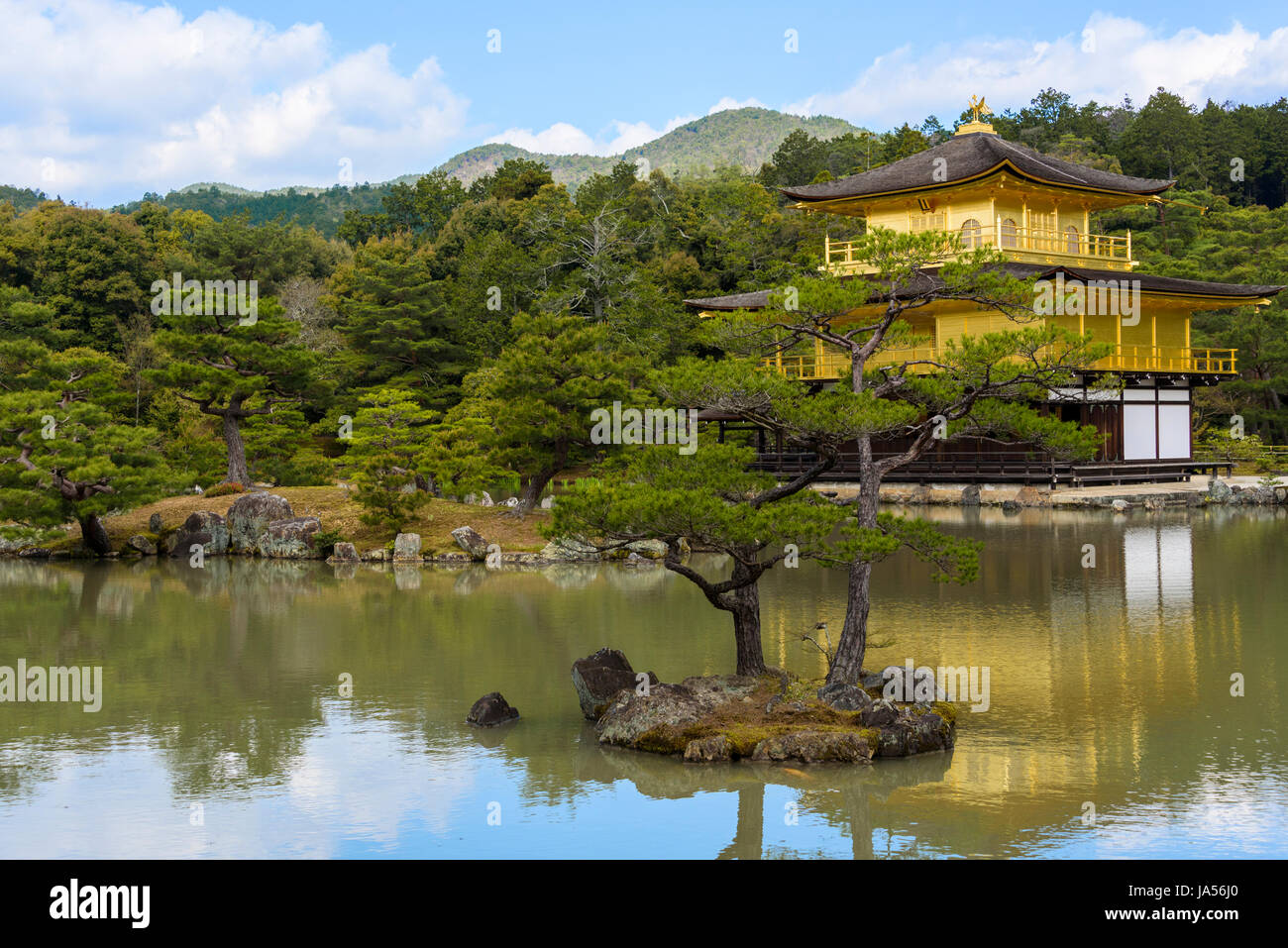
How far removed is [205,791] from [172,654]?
554 cm

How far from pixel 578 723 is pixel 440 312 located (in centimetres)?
3058

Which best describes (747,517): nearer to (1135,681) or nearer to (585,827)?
(585,827)

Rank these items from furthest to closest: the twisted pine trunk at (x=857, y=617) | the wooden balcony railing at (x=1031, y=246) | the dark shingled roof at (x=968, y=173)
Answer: the wooden balcony railing at (x=1031, y=246), the dark shingled roof at (x=968, y=173), the twisted pine trunk at (x=857, y=617)

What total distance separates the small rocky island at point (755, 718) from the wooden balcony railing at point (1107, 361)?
18.2m

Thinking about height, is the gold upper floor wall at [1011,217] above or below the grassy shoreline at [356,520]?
above

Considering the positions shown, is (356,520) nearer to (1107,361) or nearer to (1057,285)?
(1057,285)

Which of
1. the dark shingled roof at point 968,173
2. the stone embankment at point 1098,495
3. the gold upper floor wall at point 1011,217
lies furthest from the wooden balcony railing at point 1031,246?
the stone embankment at point 1098,495

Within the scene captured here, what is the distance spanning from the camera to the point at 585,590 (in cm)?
1770

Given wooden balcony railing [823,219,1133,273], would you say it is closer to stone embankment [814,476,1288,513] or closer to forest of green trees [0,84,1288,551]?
forest of green trees [0,84,1288,551]

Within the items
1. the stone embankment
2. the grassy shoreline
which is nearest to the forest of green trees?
the grassy shoreline

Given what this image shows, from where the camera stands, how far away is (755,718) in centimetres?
963

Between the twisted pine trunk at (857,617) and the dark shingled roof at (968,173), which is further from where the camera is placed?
the dark shingled roof at (968,173)

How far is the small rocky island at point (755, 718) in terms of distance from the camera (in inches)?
358

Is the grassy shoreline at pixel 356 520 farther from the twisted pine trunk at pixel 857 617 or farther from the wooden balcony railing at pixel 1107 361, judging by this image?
the twisted pine trunk at pixel 857 617
